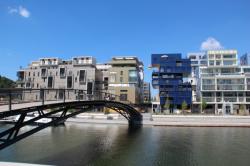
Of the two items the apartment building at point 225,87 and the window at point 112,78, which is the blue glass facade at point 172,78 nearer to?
the apartment building at point 225,87

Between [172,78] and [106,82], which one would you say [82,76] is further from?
[172,78]

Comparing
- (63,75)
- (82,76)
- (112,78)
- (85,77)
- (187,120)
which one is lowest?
(187,120)

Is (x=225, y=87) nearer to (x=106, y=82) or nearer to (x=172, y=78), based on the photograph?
(x=172, y=78)

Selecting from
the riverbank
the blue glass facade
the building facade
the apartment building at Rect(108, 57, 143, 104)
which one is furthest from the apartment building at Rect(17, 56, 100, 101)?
the building facade

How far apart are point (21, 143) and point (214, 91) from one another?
67.9m

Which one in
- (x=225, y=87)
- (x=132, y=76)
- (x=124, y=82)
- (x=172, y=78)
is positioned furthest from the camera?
(x=132, y=76)

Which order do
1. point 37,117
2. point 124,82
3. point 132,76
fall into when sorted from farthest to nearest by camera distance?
point 132,76, point 124,82, point 37,117

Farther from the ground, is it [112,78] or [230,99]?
[112,78]

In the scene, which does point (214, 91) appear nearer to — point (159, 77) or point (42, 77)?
point (159, 77)

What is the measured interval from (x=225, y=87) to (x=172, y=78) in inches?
679

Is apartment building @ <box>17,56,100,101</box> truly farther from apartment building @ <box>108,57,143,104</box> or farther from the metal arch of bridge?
the metal arch of bridge

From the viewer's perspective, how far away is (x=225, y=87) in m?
84.0

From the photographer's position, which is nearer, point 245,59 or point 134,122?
point 134,122

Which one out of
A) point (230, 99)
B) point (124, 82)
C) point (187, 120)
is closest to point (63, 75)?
point (124, 82)
